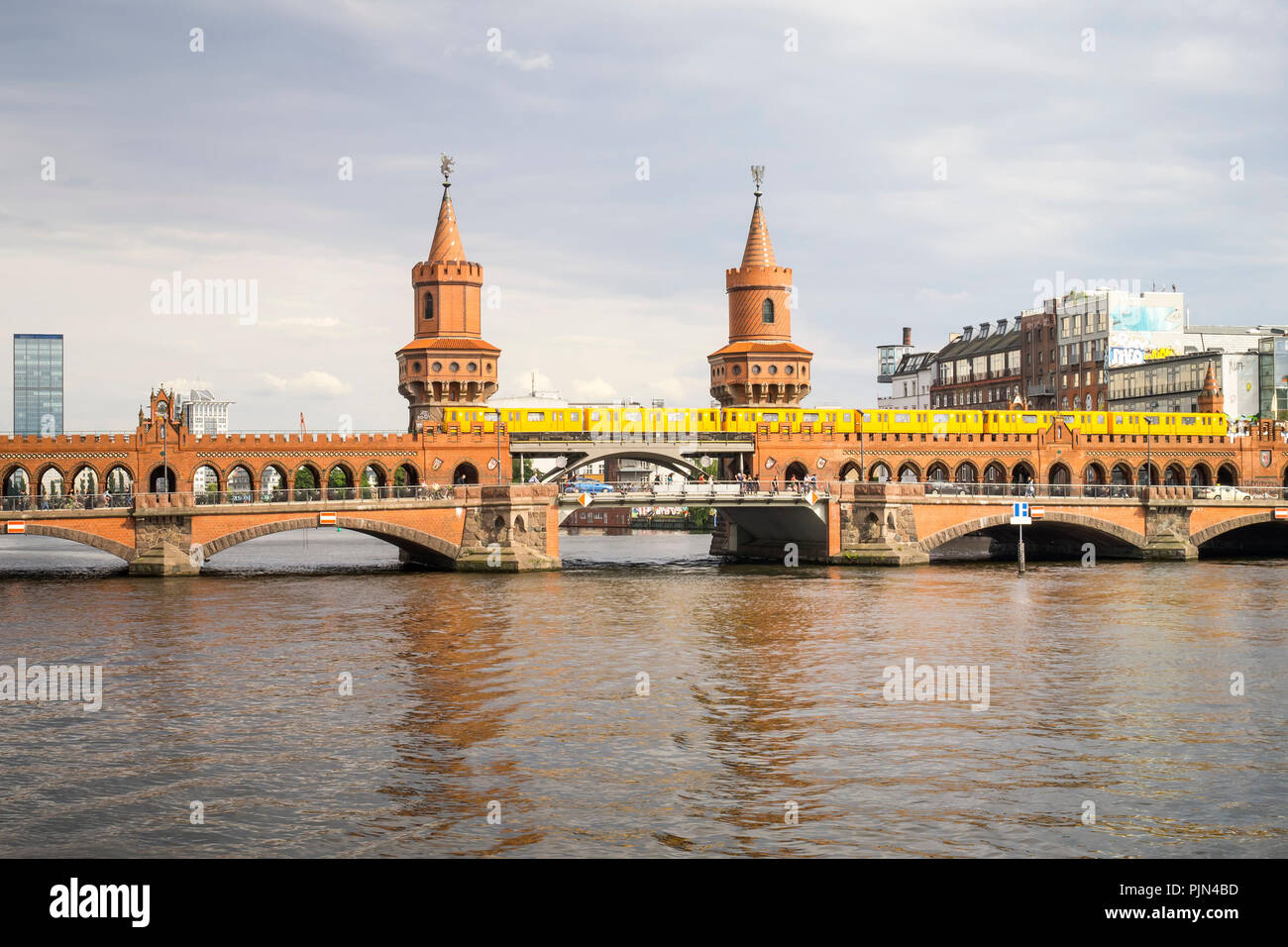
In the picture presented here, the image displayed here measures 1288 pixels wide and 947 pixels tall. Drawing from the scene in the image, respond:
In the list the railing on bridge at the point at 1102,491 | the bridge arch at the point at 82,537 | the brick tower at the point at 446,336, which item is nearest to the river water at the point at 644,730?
the bridge arch at the point at 82,537

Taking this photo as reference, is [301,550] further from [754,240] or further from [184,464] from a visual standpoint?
[754,240]

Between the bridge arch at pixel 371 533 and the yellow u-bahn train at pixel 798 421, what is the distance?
1336 centimetres

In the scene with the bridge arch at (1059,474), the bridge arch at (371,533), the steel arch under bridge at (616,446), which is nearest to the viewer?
the bridge arch at (371,533)

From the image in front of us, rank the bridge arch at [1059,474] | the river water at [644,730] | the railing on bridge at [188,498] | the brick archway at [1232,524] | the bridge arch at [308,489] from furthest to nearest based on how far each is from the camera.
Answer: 1. the bridge arch at [1059,474]
2. the brick archway at [1232,524]
3. the bridge arch at [308,489]
4. the railing on bridge at [188,498]
5. the river water at [644,730]

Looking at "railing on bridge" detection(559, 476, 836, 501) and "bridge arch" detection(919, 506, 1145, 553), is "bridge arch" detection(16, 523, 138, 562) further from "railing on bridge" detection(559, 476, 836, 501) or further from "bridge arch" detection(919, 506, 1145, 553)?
"bridge arch" detection(919, 506, 1145, 553)

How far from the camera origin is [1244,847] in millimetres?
22125

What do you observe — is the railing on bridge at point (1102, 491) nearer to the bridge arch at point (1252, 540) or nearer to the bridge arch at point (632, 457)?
the bridge arch at point (1252, 540)

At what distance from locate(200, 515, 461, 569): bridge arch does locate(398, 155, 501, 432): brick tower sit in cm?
1711

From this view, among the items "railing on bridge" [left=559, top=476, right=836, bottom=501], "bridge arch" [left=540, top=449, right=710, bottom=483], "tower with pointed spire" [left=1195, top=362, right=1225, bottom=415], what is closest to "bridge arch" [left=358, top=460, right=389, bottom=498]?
"bridge arch" [left=540, top=449, right=710, bottom=483]

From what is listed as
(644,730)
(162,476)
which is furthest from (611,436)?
(644,730)

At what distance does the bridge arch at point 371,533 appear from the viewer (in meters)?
75.2

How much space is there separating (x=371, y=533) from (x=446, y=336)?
79.7 ft

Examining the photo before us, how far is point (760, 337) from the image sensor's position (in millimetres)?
106562

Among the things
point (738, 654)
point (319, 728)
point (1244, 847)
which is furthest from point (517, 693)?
point (1244, 847)
